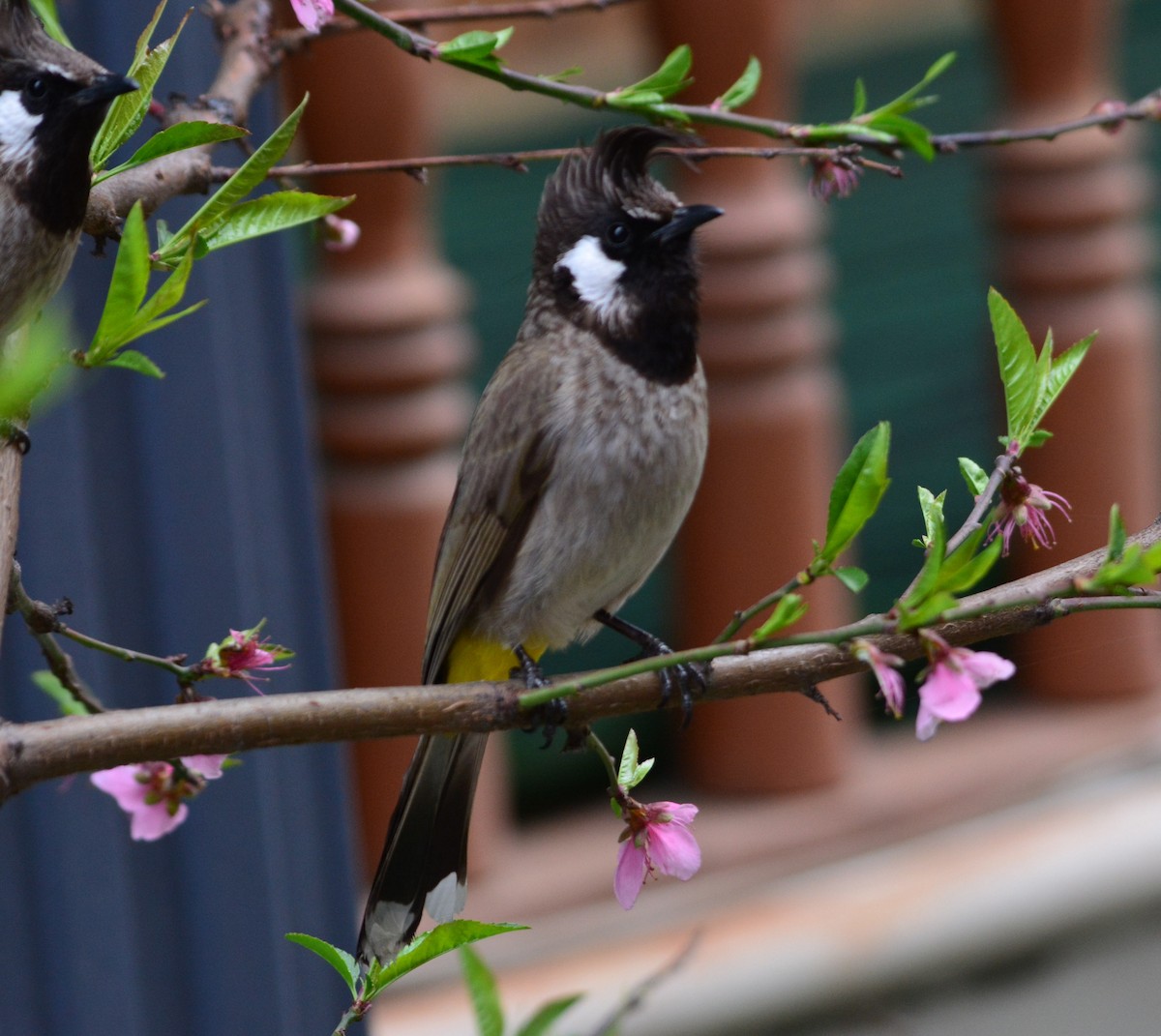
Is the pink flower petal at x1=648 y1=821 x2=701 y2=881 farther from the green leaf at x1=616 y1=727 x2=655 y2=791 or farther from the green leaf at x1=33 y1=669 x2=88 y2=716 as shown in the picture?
the green leaf at x1=33 y1=669 x2=88 y2=716

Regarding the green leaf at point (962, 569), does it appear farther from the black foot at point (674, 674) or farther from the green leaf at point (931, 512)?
the black foot at point (674, 674)

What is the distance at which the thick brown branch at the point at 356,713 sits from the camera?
2.21 feet

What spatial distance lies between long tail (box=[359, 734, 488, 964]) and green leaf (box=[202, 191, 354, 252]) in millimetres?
445

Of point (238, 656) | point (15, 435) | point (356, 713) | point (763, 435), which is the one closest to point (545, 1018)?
point (356, 713)

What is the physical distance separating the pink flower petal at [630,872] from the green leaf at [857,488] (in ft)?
0.79

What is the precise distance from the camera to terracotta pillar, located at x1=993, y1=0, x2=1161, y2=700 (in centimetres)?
233

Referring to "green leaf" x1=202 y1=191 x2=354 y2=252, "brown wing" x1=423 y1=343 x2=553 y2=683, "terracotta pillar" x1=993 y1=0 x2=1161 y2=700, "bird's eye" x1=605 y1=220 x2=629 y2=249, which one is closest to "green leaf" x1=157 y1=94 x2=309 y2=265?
"green leaf" x1=202 y1=191 x2=354 y2=252

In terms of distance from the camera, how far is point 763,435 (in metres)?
2.20

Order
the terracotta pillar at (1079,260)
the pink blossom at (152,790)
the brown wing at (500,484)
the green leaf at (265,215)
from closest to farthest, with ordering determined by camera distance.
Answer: the green leaf at (265,215)
the pink blossom at (152,790)
the brown wing at (500,484)
the terracotta pillar at (1079,260)

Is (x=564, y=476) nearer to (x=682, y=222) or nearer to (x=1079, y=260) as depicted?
(x=682, y=222)

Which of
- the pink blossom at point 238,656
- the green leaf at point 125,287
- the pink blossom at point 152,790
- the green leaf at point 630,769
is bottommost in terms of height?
the pink blossom at point 152,790

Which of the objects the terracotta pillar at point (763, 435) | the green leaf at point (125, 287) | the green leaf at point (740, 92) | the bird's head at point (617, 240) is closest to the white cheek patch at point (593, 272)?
the bird's head at point (617, 240)

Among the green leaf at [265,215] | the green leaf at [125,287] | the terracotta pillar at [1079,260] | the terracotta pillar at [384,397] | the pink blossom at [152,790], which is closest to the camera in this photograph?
the green leaf at [125,287]

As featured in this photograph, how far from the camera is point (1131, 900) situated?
2.48 m
